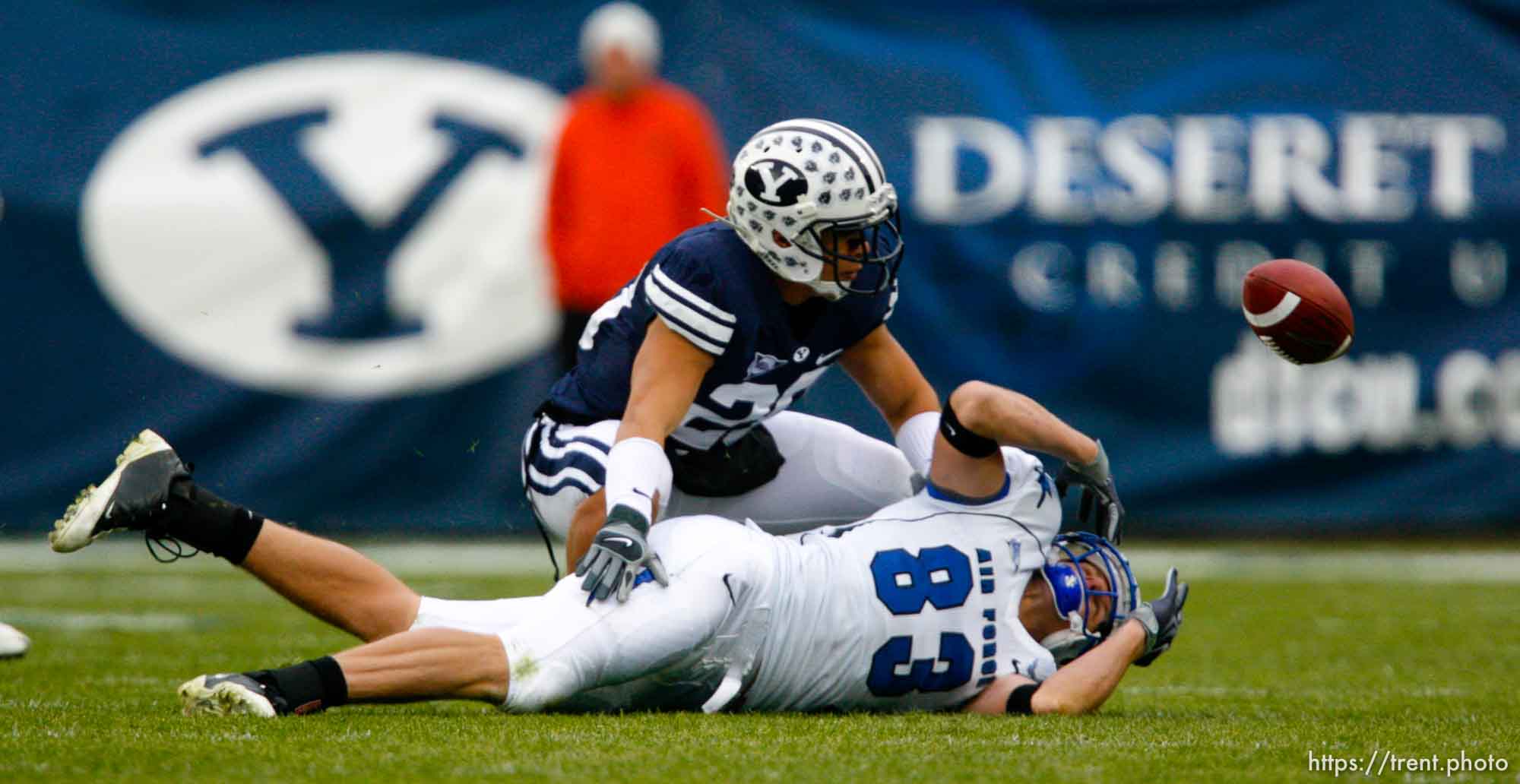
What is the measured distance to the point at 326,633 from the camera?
17.2 feet

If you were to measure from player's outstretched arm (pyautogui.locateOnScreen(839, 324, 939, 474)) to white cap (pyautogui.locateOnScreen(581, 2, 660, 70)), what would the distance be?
2767mm

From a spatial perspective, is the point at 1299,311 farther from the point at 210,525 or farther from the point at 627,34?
the point at 627,34

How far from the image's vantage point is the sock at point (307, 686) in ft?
10.8

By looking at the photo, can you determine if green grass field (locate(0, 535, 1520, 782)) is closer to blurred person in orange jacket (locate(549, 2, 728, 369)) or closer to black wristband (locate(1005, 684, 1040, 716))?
black wristband (locate(1005, 684, 1040, 716))

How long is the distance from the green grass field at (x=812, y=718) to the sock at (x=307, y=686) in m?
0.03

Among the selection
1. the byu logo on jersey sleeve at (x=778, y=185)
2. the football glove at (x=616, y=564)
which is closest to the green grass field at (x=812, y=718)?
the football glove at (x=616, y=564)

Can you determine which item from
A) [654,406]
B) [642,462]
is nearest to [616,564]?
[642,462]

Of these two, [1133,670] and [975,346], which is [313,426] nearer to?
[975,346]

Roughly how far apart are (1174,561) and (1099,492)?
3547 mm

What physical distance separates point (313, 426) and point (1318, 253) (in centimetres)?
401

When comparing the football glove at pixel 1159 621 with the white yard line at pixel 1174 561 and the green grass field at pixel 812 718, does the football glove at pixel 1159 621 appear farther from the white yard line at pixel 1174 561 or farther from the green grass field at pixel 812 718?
the white yard line at pixel 1174 561

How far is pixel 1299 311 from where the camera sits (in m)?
3.84

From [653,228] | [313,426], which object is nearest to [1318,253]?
[653,228]

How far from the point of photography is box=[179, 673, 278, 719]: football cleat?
3.24 metres
